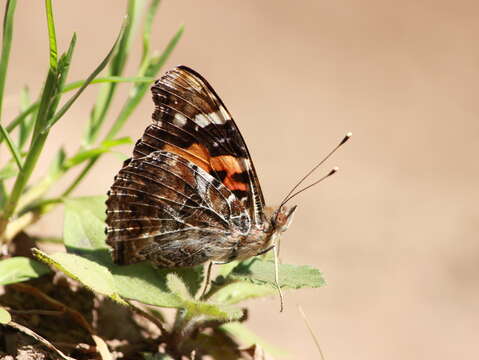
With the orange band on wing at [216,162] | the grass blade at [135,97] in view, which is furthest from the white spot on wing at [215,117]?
the grass blade at [135,97]

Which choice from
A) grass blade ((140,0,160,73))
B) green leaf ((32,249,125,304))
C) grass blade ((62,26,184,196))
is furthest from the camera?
grass blade ((140,0,160,73))

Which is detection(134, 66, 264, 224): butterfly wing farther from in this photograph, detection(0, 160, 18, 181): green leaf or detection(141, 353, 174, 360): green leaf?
detection(141, 353, 174, 360): green leaf

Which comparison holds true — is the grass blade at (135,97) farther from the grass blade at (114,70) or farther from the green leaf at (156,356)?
the green leaf at (156,356)

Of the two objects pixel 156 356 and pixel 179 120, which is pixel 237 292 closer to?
pixel 156 356

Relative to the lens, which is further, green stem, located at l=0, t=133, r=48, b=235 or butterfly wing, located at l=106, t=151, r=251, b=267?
butterfly wing, located at l=106, t=151, r=251, b=267

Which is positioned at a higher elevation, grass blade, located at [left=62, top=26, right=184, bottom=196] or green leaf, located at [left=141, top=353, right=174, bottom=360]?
grass blade, located at [left=62, top=26, right=184, bottom=196]

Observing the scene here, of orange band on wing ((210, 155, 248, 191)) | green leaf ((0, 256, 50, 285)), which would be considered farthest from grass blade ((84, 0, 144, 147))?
green leaf ((0, 256, 50, 285))

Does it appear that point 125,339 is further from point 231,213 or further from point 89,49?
point 89,49
